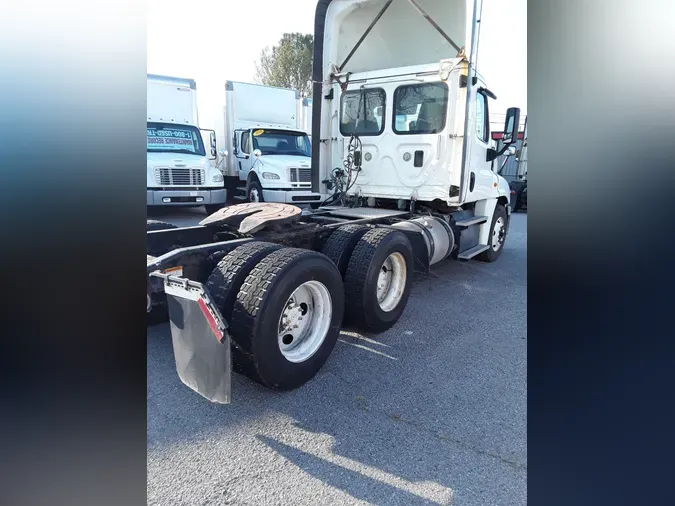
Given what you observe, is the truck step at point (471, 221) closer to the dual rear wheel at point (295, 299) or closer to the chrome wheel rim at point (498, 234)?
the chrome wheel rim at point (498, 234)

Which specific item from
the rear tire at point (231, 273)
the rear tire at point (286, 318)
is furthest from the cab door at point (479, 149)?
the rear tire at point (231, 273)

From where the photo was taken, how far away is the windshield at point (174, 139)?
1224 centimetres

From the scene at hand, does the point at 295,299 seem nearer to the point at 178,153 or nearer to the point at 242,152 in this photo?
the point at 178,153

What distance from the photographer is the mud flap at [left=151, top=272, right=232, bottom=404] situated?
2.83 metres

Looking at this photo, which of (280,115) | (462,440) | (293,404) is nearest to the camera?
(462,440)

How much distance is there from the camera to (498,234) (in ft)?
28.1

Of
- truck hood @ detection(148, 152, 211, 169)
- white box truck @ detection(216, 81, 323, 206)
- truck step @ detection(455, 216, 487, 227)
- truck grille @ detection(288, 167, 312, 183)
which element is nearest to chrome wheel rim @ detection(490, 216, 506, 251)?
truck step @ detection(455, 216, 487, 227)

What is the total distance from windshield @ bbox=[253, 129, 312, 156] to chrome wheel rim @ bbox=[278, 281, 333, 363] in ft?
35.2
